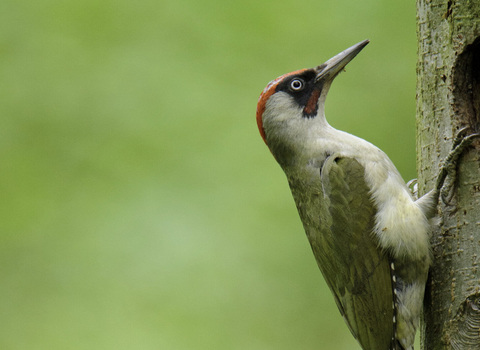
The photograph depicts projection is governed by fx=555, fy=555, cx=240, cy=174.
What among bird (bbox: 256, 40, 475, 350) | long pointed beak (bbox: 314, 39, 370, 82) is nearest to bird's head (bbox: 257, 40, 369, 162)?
long pointed beak (bbox: 314, 39, 370, 82)

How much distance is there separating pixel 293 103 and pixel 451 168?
1.29m

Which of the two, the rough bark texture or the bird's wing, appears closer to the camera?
the rough bark texture

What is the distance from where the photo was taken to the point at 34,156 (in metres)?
5.91

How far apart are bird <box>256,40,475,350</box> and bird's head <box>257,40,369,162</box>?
114mm

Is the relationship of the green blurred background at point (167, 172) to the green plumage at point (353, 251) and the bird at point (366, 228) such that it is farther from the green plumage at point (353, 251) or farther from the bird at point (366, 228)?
the green plumage at point (353, 251)

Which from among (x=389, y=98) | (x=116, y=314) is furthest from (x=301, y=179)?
(x=116, y=314)

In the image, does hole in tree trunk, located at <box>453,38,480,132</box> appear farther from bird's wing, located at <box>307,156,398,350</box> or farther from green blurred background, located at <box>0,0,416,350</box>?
green blurred background, located at <box>0,0,416,350</box>

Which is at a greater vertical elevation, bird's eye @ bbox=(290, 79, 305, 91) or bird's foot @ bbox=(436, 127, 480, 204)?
bird's eye @ bbox=(290, 79, 305, 91)

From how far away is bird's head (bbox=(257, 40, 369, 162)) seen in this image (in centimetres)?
400

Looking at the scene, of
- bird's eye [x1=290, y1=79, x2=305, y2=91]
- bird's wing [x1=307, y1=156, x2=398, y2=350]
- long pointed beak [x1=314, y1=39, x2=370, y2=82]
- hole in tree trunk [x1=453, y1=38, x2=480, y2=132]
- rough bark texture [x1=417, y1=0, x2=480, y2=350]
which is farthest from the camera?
bird's eye [x1=290, y1=79, x2=305, y2=91]

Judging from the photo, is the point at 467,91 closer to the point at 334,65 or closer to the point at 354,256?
the point at 334,65

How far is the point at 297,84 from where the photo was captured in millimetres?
4051

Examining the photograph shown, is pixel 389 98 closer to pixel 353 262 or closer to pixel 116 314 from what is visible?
pixel 353 262

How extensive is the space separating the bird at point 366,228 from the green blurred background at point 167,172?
188 cm
